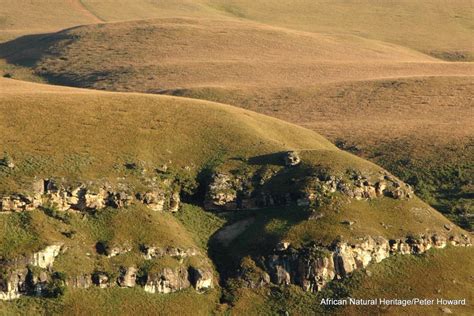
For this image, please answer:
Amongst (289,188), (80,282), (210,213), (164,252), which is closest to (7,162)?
(80,282)

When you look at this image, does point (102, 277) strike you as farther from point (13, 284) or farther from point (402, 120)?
point (402, 120)

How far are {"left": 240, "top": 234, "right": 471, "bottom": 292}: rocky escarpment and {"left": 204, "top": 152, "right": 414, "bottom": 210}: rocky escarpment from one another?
6158 mm

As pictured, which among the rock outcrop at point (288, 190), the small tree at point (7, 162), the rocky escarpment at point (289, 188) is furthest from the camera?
the rocky escarpment at point (289, 188)

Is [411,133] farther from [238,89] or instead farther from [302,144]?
[238,89]

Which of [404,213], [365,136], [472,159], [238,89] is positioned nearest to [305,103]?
[238,89]

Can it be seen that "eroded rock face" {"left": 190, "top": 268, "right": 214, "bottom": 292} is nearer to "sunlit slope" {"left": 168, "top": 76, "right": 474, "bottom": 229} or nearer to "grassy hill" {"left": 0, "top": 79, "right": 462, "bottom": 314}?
"grassy hill" {"left": 0, "top": 79, "right": 462, "bottom": 314}

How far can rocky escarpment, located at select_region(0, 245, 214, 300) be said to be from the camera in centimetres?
7212

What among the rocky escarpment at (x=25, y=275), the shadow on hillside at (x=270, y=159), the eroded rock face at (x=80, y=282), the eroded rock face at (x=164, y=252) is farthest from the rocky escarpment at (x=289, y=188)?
the rocky escarpment at (x=25, y=275)

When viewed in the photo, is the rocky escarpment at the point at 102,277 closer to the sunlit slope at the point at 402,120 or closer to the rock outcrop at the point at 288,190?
the rock outcrop at the point at 288,190

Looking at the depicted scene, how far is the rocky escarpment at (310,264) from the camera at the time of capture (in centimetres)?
7862

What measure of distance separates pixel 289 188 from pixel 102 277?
19933 mm

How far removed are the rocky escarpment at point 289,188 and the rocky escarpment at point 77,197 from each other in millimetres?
6157

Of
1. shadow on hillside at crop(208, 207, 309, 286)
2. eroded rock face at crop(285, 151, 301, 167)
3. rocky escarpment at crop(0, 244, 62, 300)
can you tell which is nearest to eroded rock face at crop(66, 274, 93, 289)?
rocky escarpment at crop(0, 244, 62, 300)

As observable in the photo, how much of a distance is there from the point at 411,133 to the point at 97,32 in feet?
304
